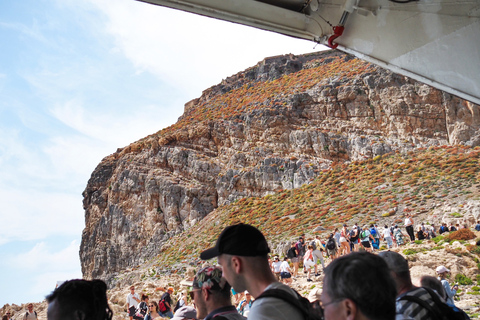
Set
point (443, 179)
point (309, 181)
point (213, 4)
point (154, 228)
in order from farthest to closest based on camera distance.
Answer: point (154, 228)
point (309, 181)
point (443, 179)
point (213, 4)

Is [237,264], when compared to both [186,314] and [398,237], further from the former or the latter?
[398,237]

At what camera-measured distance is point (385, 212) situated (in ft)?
97.4

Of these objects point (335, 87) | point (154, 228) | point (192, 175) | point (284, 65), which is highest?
point (284, 65)

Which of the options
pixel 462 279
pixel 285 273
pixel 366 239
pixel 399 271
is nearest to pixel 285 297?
pixel 399 271

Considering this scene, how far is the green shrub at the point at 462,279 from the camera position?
1243cm

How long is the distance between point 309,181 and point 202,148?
1528 centimetres

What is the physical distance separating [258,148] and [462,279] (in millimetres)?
33544

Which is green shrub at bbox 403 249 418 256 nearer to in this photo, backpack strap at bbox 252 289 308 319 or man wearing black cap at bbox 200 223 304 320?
man wearing black cap at bbox 200 223 304 320

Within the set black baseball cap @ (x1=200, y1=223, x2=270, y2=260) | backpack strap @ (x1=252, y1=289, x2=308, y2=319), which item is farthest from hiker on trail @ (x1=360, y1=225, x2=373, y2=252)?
backpack strap @ (x1=252, y1=289, x2=308, y2=319)

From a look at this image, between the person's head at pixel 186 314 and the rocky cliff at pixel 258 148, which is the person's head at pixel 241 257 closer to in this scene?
the person's head at pixel 186 314

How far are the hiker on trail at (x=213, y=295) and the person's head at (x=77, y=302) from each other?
2.54 ft

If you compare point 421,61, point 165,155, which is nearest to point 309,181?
point 165,155

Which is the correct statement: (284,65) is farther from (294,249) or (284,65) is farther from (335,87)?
(294,249)

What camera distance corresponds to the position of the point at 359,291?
1.65 m
